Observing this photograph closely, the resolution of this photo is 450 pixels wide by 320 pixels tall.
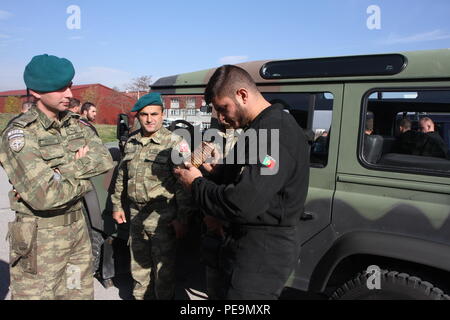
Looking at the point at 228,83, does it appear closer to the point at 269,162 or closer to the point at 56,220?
the point at 269,162

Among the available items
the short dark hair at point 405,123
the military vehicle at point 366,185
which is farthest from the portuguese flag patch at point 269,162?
the short dark hair at point 405,123

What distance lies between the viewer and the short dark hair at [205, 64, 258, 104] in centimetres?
160

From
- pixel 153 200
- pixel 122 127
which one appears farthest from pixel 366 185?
pixel 122 127

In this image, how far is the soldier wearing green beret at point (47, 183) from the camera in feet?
5.98

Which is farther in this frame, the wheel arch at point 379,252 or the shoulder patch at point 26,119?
the shoulder patch at point 26,119

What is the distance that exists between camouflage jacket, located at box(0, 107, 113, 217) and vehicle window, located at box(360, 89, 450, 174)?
1.69 m

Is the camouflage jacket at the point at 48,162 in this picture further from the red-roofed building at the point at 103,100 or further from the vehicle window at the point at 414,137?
the red-roofed building at the point at 103,100

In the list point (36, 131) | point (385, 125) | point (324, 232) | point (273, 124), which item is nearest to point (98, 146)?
point (36, 131)

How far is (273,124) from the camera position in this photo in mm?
1504

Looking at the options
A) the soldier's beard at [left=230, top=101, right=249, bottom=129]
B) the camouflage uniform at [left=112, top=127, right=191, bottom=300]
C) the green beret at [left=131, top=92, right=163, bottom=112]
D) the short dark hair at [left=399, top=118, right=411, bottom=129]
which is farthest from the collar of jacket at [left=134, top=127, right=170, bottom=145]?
the short dark hair at [left=399, top=118, right=411, bottom=129]

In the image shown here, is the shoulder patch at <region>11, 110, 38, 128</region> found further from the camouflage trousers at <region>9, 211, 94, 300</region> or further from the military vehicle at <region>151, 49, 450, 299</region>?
the military vehicle at <region>151, 49, 450, 299</region>

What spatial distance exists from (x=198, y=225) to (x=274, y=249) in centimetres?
138

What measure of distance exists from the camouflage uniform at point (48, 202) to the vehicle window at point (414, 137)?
A: 170 centimetres

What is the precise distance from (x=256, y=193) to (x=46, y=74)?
138 cm
